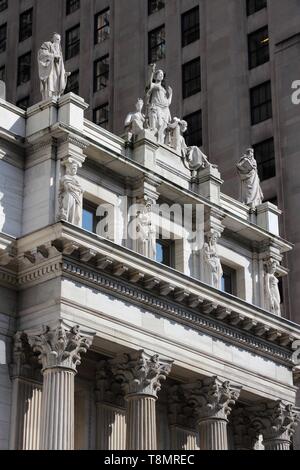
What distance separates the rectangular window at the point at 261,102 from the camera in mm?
70438

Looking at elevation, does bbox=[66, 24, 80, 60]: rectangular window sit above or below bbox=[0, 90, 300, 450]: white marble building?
above

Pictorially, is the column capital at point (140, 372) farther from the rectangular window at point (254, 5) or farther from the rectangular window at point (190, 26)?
the rectangular window at point (190, 26)

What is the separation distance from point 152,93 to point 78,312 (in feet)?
43.2

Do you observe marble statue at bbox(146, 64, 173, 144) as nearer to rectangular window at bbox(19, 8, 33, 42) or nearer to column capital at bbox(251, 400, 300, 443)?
column capital at bbox(251, 400, 300, 443)

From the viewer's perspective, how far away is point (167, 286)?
152 ft

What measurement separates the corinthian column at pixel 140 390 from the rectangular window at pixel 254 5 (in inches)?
1353

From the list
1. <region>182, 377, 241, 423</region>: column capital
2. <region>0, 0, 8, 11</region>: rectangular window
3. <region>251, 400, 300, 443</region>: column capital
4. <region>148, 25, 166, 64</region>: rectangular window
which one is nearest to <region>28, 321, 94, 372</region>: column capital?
<region>182, 377, 241, 423</region>: column capital

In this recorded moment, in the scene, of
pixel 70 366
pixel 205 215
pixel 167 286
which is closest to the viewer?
pixel 70 366

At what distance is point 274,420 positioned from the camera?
169 ft

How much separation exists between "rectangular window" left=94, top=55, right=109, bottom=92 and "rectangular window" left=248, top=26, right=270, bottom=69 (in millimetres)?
12016

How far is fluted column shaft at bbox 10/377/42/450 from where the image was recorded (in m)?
42.7

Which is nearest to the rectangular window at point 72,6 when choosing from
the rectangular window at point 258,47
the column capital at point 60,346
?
the rectangular window at point 258,47

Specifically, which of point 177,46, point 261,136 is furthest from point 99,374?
point 177,46

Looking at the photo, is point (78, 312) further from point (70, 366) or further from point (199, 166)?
point (199, 166)
